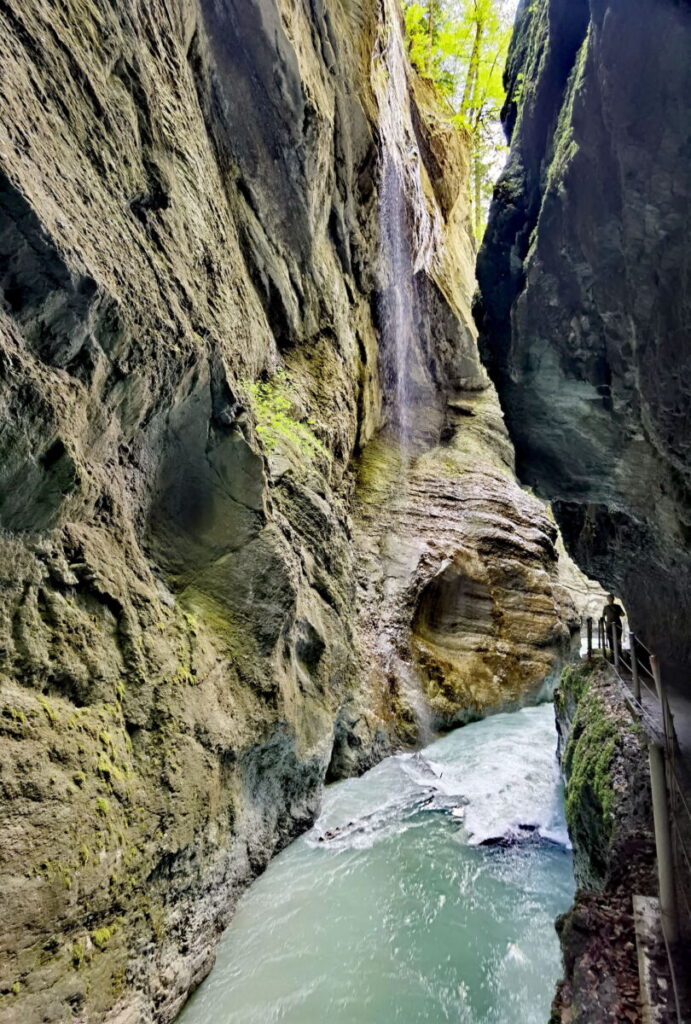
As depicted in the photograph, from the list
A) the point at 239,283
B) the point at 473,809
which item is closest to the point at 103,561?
the point at 239,283

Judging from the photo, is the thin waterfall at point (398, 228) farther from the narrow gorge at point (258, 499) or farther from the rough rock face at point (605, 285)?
the rough rock face at point (605, 285)

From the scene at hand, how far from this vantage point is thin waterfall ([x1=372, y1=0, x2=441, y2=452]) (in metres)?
13.5

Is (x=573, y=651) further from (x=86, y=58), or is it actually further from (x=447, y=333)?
(x=86, y=58)

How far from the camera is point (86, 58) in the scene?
14.5ft

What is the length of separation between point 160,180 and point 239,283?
2.19 m

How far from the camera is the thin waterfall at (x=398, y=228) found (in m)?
13.5

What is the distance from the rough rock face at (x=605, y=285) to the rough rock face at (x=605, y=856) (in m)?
1.63

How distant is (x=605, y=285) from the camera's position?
479 centimetres

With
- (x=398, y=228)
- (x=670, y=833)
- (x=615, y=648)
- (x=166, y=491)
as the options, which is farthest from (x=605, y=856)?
(x=398, y=228)

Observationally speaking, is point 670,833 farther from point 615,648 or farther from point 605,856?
point 615,648

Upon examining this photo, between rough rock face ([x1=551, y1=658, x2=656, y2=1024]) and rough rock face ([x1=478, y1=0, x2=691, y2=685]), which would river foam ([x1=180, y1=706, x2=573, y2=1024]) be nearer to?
rough rock face ([x1=551, y1=658, x2=656, y2=1024])

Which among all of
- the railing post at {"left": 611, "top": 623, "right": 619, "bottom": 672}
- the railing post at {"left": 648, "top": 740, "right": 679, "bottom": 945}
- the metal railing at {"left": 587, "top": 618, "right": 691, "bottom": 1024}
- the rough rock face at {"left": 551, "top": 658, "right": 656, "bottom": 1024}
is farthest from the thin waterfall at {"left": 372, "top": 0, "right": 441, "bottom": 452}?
the railing post at {"left": 648, "top": 740, "right": 679, "bottom": 945}

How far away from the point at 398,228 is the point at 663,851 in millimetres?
15560

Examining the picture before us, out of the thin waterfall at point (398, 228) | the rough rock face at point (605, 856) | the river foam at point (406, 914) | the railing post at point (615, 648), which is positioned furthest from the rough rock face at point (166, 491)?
the railing post at point (615, 648)
